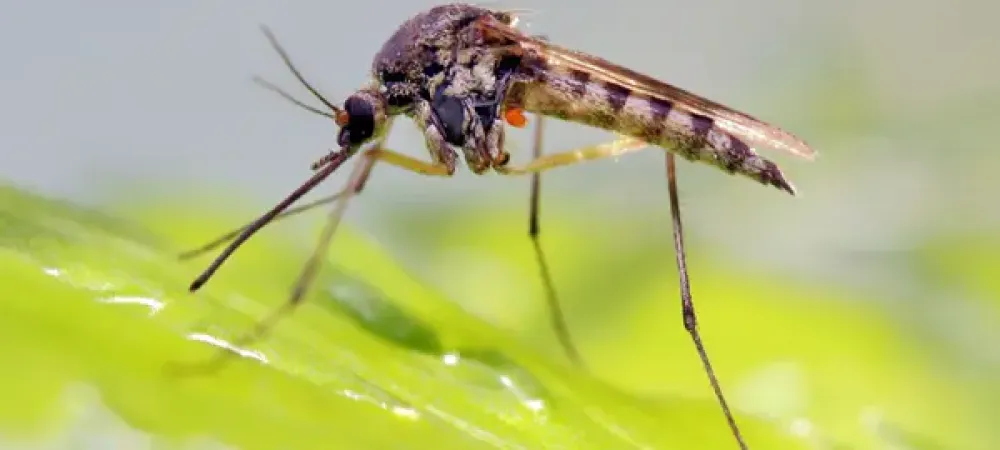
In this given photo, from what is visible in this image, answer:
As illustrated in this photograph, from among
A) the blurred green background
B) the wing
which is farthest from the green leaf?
the wing

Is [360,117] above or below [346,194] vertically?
above

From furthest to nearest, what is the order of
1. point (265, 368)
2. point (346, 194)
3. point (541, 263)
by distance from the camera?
point (541, 263)
point (346, 194)
point (265, 368)

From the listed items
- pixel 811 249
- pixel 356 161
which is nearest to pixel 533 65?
pixel 356 161

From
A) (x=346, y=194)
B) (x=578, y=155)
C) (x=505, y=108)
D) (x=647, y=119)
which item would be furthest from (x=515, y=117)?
(x=346, y=194)

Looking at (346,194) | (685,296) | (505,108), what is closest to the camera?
(346,194)

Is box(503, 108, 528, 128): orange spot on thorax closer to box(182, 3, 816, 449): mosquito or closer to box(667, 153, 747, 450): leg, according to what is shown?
box(182, 3, 816, 449): mosquito

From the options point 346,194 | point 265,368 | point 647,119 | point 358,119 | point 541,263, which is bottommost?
point 265,368

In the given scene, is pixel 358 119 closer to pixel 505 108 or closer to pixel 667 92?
pixel 505 108

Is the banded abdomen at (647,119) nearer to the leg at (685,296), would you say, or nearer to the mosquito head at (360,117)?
the leg at (685,296)
